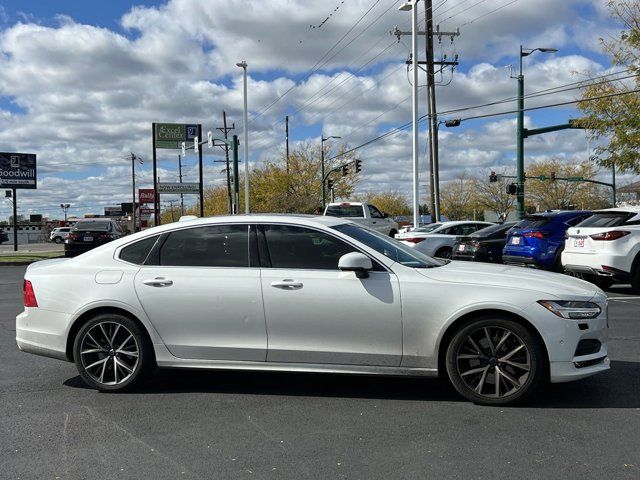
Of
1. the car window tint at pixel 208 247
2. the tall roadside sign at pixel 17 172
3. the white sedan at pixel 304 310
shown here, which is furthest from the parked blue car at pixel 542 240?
the tall roadside sign at pixel 17 172

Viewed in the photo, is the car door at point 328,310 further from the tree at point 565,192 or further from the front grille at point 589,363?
the tree at point 565,192

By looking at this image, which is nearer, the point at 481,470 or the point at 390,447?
the point at 481,470

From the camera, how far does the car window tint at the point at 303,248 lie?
16.8 ft

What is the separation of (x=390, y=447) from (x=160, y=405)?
201cm

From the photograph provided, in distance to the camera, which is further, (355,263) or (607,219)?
(607,219)

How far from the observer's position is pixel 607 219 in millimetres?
11352

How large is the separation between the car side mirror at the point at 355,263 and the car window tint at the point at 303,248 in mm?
215

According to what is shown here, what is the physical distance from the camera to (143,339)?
5.28 meters

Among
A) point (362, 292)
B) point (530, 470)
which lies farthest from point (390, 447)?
point (362, 292)

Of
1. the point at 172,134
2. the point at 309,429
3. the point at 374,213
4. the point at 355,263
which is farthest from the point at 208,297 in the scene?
the point at 172,134

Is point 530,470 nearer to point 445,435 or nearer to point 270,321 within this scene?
point 445,435

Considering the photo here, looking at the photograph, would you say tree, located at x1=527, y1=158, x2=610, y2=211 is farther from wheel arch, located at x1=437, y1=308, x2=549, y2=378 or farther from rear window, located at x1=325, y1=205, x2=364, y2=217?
wheel arch, located at x1=437, y1=308, x2=549, y2=378

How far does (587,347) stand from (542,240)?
8612 mm

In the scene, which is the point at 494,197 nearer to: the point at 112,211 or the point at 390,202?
the point at 390,202
